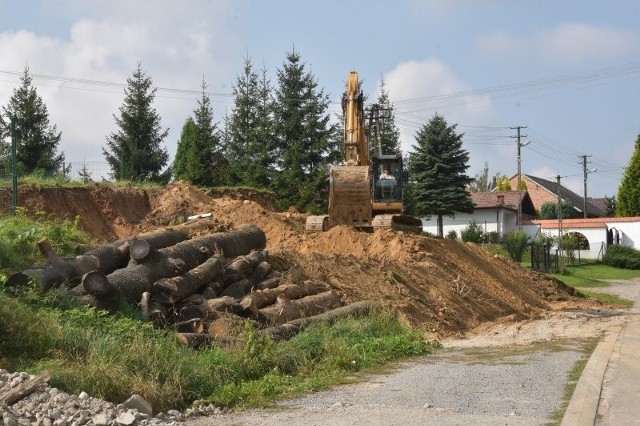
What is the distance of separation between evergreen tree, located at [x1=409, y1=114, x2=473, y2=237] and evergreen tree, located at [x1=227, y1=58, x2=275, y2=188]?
11.0m

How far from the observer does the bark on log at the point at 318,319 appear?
14.3 m

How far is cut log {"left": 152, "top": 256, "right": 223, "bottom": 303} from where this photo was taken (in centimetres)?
1496

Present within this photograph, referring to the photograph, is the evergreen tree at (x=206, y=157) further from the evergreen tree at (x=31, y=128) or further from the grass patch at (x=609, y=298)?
the grass patch at (x=609, y=298)

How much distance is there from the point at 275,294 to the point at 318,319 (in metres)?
1.29

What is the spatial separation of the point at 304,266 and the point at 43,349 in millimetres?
9696

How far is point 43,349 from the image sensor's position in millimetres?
11172

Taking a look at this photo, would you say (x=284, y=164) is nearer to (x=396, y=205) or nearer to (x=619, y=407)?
(x=396, y=205)

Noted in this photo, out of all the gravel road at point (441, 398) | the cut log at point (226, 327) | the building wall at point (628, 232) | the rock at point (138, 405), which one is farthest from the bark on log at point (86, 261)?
the building wall at point (628, 232)

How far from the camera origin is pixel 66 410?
29.7ft

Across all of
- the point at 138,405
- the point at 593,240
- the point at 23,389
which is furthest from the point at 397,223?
the point at 593,240

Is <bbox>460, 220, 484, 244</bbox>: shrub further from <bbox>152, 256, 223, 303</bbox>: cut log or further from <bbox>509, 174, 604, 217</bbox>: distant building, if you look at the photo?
<bbox>152, 256, 223, 303</bbox>: cut log

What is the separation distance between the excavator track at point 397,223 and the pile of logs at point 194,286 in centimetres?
859

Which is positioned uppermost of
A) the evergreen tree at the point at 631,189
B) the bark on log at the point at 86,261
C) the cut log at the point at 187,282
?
the evergreen tree at the point at 631,189

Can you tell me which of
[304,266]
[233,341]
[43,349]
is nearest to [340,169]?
[304,266]
